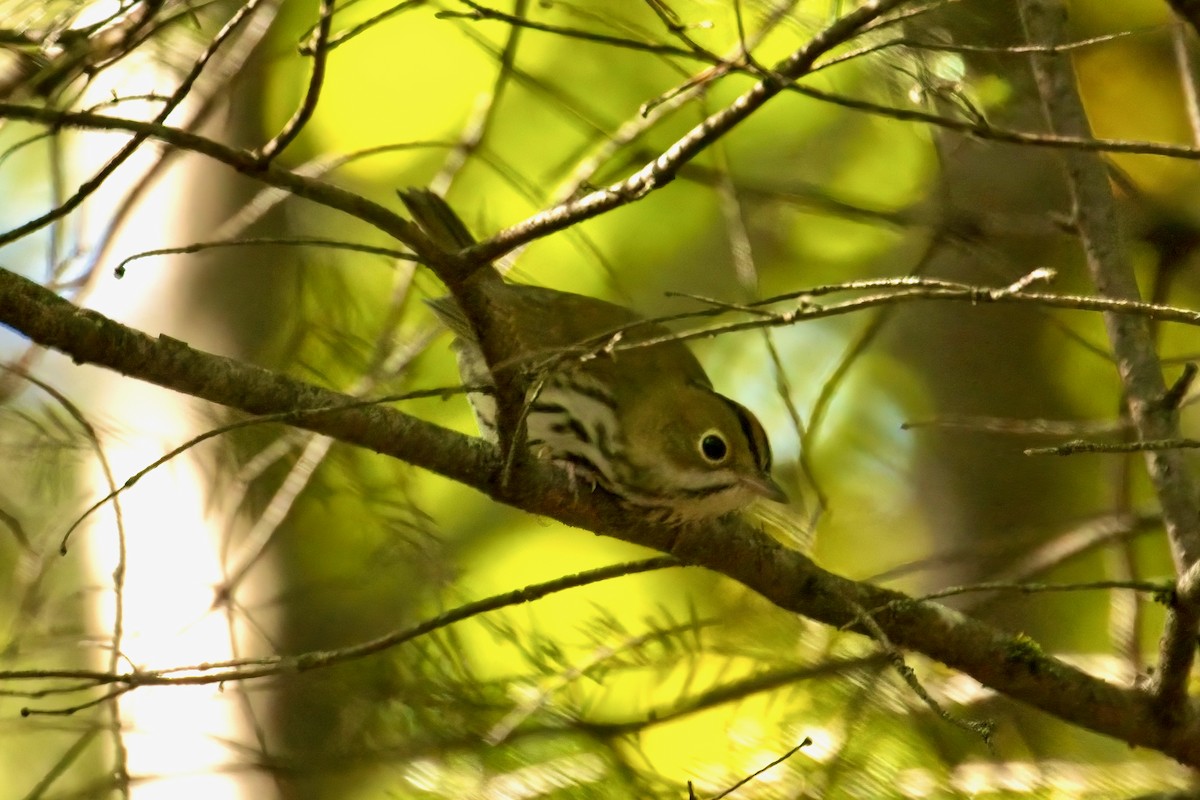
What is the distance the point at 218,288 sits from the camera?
136 inches

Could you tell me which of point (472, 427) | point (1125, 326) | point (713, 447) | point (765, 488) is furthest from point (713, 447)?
point (472, 427)

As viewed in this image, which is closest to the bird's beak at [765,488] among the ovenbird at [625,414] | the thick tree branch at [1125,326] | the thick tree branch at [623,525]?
the ovenbird at [625,414]

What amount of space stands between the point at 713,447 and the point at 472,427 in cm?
122

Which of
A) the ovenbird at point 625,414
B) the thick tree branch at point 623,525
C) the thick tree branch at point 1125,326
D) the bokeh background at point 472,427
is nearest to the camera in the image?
the thick tree branch at point 623,525

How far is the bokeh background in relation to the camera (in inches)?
110

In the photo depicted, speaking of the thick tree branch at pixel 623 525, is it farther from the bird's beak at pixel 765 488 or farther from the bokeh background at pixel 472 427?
the bokeh background at pixel 472 427

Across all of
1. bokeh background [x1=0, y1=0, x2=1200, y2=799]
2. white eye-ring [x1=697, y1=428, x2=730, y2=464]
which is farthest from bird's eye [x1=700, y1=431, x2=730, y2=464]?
bokeh background [x1=0, y1=0, x2=1200, y2=799]

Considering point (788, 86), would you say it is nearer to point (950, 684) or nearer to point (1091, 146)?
point (1091, 146)

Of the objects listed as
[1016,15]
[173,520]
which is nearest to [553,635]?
[173,520]

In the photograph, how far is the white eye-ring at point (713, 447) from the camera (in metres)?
2.75

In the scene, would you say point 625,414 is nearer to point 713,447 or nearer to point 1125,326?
point 713,447

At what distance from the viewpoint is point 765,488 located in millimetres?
2674

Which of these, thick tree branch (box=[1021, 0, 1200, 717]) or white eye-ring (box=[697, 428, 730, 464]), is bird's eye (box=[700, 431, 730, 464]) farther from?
thick tree branch (box=[1021, 0, 1200, 717])

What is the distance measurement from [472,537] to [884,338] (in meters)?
1.45
